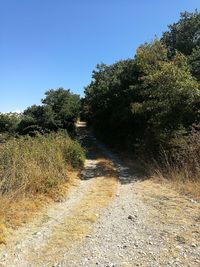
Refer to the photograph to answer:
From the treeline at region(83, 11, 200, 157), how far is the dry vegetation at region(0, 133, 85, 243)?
518cm

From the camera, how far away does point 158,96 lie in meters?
16.5

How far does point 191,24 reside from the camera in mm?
29578


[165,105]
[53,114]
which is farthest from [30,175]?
[53,114]

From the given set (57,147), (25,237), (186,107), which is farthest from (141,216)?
(186,107)

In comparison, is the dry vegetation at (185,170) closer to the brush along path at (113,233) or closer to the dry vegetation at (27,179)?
the brush along path at (113,233)

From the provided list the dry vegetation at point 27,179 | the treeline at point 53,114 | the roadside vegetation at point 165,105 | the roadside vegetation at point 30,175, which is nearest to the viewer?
the dry vegetation at point 27,179

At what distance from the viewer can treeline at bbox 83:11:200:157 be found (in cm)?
1570

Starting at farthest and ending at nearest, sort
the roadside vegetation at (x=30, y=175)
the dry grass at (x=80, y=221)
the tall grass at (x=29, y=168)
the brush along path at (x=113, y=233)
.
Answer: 1. the tall grass at (x=29, y=168)
2. the roadside vegetation at (x=30, y=175)
3. the dry grass at (x=80, y=221)
4. the brush along path at (x=113, y=233)

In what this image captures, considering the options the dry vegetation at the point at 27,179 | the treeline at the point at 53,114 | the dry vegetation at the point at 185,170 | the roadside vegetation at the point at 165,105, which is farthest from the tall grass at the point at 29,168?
the treeline at the point at 53,114

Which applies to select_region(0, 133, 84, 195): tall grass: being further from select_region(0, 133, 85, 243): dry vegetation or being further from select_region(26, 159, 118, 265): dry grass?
select_region(26, 159, 118, 265): dry grass

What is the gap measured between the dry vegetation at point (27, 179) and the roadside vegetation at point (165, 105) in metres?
3.87

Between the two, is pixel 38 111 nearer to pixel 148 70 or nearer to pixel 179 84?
pixel 148 70

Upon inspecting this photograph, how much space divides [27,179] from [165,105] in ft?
28.5

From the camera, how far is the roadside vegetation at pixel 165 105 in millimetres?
12781
